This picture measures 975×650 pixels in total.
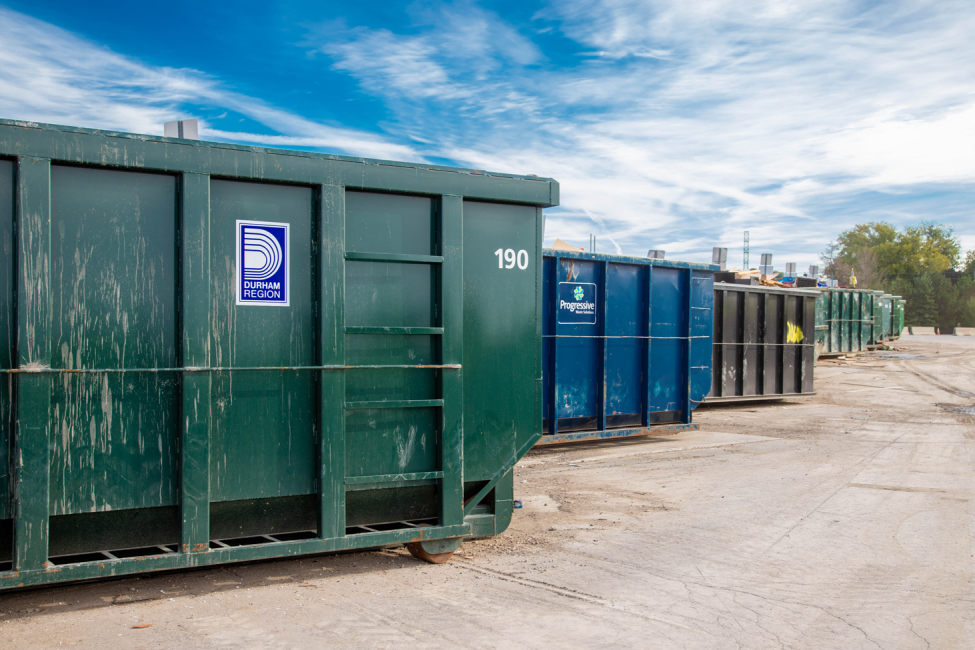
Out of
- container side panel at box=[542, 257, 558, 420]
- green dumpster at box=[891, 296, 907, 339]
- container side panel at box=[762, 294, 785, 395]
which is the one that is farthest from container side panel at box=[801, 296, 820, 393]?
green dumpster at box=[891, 296, 907, 339]

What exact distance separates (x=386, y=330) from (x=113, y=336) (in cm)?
158

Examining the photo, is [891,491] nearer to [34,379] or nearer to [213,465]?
[213,465]

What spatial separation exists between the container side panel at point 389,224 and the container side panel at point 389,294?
112 millimetres

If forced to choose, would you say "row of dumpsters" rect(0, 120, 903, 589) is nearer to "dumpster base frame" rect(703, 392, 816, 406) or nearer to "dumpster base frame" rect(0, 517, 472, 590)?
"dumpster base frame" rect(0, 517, 472, 590)

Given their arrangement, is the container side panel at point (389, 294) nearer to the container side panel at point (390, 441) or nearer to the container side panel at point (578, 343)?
the container side panel at point (390, 441)

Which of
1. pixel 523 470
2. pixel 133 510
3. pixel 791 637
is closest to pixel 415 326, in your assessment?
pixel 133 510

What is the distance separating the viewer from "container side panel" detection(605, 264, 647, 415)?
1078 cm

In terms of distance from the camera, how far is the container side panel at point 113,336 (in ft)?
13.0

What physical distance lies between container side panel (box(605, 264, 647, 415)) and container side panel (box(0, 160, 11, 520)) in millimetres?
8039

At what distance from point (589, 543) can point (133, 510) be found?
3368 millimetres

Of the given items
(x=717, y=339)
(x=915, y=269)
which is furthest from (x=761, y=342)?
(x=915, y=269)

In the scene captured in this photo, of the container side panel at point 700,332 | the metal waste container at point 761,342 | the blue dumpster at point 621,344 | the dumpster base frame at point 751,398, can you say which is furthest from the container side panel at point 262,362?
the dumpster base frame at point 751,398

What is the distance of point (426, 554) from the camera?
5.07 m

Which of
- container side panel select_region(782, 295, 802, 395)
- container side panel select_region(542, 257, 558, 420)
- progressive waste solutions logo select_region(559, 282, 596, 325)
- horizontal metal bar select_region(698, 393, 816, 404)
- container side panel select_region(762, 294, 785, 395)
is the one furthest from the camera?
container side panel select_region(782, 295, 802, 395)
